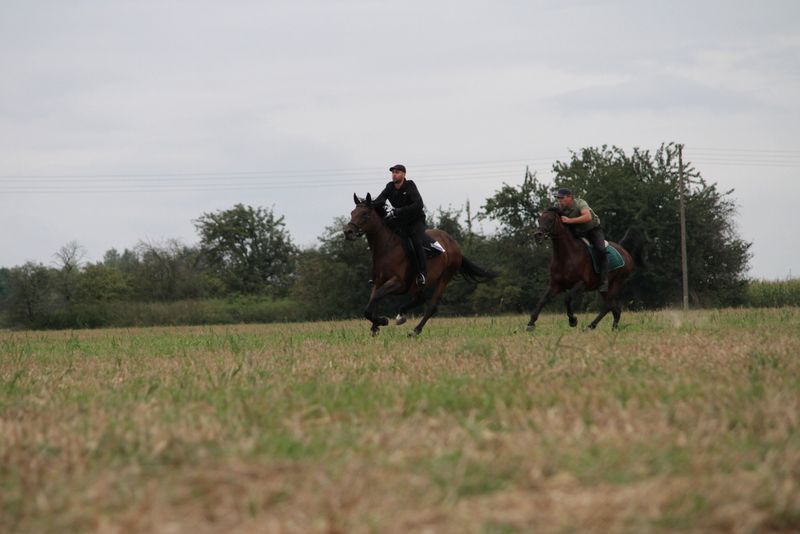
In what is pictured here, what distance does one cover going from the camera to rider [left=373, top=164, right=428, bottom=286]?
16.9 m

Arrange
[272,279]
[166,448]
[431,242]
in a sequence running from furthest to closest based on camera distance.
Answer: [272,279] → [431,242] → [166,448]

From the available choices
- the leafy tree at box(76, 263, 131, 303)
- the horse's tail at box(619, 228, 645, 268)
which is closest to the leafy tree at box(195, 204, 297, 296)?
the leafy tree at box(76, 263, 131, 303)

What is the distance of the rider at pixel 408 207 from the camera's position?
16.9 meters

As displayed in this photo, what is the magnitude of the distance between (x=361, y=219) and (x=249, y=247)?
88.2 m

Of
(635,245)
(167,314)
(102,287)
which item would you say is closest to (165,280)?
(102,287)

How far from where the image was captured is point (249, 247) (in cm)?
10350

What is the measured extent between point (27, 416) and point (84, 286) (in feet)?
249

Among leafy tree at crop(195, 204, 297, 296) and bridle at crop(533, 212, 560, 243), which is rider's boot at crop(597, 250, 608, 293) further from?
leafy tree at crop(195, 204, 297, 296)

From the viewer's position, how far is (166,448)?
468 cm

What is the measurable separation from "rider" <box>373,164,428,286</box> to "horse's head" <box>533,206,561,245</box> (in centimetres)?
192

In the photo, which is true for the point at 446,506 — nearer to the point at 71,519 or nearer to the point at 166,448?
the point at 71,519

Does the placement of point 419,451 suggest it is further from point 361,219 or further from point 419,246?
point 419,246

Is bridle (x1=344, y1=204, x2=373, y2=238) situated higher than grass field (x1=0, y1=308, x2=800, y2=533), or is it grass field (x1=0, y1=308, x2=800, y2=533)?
bridle (x1=344, y1=204, x2=373, y2=238)

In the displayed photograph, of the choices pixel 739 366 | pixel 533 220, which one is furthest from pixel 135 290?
pixel 739 366
